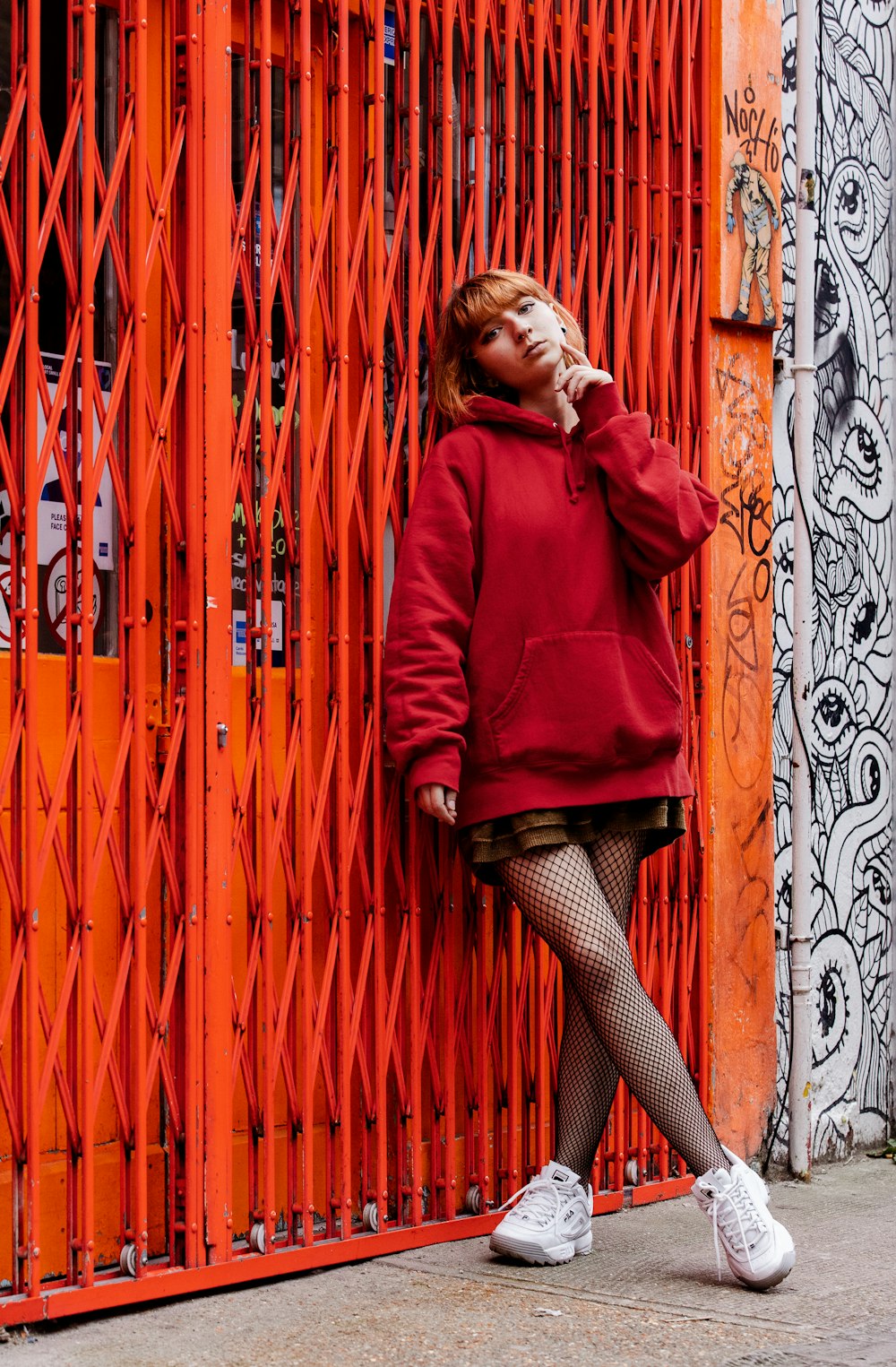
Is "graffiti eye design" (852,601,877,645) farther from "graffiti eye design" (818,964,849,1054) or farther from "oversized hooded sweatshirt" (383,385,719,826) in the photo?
"oversized hooded sweatshirt" (383,385,719,826)

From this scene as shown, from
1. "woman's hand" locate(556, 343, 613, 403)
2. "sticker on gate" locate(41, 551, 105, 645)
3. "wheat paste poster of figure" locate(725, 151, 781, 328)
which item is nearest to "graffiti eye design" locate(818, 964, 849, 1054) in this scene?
"wheat paste poster of figure" locate(725, 151, 781, 328)

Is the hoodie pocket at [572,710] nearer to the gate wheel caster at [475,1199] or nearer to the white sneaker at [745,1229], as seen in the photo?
the white sneaker at [745,1229]

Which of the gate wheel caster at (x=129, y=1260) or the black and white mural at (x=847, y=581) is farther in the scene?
the black and white mural at (x=847, y=581)

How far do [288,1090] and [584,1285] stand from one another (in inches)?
29.0

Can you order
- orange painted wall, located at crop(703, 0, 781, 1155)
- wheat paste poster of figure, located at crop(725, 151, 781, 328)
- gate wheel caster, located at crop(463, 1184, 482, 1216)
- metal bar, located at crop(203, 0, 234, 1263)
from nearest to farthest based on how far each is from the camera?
metal bar, located at crop(203, 0, 234, 1263)
gate wheel caster, located at crop(463, 1184, 482, 1216)
orange painted wall, located at crop(703, 0, 781, 1155)
wheat paste poster of figure, located at crop(725, 151, 781, 328)

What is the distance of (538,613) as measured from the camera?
3.88m

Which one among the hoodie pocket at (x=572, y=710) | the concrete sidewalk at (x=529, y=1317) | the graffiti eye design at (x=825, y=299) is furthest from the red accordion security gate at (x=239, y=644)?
the graffiti eye design at (x=825, y=299)

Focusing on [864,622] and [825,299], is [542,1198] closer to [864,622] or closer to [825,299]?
[864,622]

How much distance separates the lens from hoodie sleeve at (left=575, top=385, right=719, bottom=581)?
3.88m

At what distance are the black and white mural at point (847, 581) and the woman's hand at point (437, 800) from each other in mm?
1656

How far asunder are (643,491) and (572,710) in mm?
508

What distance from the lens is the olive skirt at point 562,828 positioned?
3.81 meters

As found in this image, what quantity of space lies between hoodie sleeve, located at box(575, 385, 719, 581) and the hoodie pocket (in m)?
0.22

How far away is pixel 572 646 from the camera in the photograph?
385 cm
